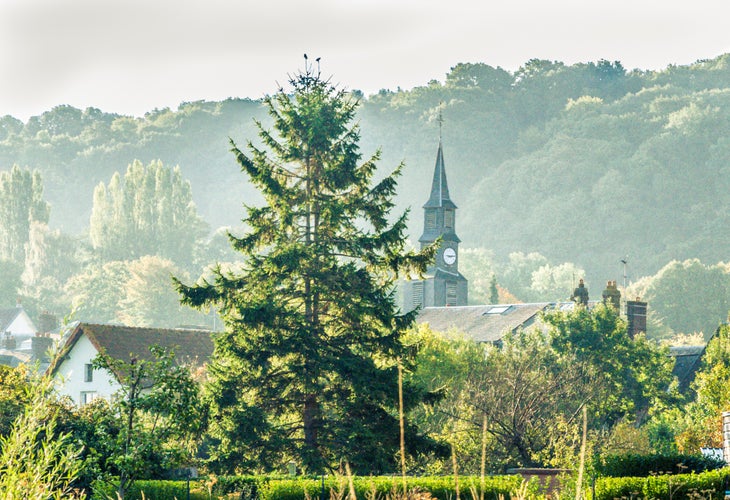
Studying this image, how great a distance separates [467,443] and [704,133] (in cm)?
10880

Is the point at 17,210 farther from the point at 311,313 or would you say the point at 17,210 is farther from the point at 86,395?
the point at 311,313

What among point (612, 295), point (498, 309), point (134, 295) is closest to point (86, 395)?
point (612, 295)

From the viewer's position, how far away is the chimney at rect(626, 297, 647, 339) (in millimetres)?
57781

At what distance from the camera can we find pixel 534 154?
144 m

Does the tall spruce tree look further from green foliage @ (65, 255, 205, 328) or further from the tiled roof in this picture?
green foliage @ (65, 255, 205, 328)

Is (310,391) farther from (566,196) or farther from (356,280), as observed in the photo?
(566,196)

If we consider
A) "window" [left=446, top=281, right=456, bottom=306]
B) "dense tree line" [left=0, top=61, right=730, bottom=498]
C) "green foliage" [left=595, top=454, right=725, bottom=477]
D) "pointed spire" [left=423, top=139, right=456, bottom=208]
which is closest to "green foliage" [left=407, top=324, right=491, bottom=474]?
"dense tree line" [left=0, top=61, right=730, bottom=498]

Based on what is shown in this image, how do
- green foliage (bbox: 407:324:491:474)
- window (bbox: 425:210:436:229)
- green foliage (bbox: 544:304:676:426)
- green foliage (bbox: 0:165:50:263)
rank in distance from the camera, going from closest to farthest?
green foliage (bbox: 407:324:491:474) < green foliage (bbox: 544:304:676:426) < window (bbox: 425:210:436:229) < green foliage (bbox: 0:165:50:263)

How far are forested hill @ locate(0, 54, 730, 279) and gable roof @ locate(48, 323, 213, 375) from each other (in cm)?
7211

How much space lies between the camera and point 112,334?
55.7 m

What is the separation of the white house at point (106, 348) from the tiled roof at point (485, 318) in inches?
562

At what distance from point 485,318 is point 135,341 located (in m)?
24.4

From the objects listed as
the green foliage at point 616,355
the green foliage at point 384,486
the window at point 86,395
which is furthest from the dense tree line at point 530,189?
the green foliage at point 384,486

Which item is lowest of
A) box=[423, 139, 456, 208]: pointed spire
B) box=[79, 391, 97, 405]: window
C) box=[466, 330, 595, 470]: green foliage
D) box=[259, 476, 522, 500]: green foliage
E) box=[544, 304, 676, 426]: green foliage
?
box=[259, 476, 522, 500]: green foliage
